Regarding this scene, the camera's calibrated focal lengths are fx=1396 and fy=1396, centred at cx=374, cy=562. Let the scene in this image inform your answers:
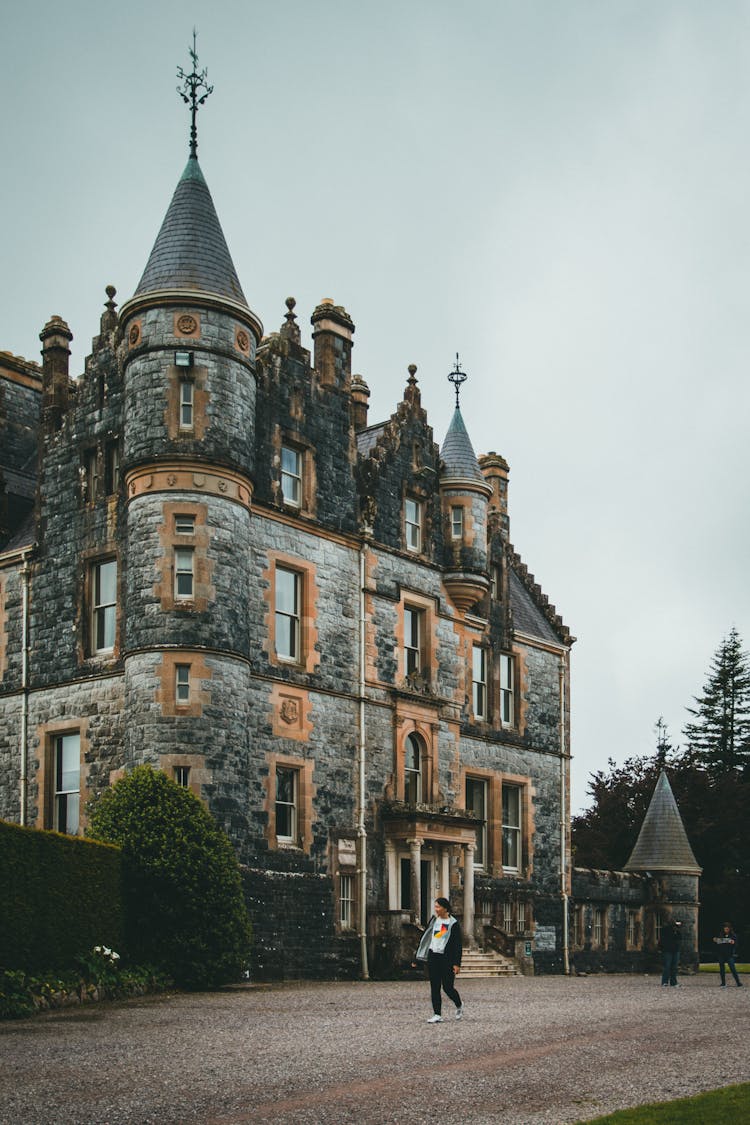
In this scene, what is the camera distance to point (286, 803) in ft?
102

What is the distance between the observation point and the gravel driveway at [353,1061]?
10781 mm

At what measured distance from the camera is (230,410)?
29.8 metres

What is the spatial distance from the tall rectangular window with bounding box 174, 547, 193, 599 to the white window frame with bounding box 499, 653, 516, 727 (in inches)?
547

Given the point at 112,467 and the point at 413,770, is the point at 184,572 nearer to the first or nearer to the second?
the point at 112,467

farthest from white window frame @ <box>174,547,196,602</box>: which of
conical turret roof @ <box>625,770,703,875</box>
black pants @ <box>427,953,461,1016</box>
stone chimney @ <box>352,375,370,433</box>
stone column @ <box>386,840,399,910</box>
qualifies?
conical turret roof @ <box>625,770,703,875</box>

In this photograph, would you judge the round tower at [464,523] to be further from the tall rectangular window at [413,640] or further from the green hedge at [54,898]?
the green hedge at [54,898]

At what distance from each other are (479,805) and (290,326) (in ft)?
47.8

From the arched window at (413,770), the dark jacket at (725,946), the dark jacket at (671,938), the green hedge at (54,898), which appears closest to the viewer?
the green hedge at (54,898)

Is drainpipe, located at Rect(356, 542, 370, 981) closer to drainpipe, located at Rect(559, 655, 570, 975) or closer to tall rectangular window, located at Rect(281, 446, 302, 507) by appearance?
tall rectangular window, located at Rect(281, 446, 302, 507)

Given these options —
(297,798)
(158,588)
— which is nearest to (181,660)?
(158,588)

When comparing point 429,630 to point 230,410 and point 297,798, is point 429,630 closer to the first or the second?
point 297,798

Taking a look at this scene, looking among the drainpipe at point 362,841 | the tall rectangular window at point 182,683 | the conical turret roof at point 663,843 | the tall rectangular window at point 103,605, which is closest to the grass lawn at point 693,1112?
the tall rectangular window at point 182,683

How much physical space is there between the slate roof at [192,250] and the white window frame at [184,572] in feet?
18.4

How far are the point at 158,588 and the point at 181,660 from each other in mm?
1603
